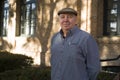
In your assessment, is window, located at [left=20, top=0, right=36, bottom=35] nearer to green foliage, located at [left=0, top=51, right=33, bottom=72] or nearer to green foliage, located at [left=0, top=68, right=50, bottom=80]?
green foliage, located at [left=0, top=51, right=33, bottom=72]

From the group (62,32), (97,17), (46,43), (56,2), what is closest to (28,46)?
(46,43)

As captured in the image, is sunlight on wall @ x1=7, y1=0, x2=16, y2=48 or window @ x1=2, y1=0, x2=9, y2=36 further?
window @ x1=2, y1=0, x2=9, y2=36

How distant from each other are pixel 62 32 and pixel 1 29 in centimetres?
1779

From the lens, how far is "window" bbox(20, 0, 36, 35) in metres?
18.7

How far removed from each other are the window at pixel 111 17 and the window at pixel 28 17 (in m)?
5.41

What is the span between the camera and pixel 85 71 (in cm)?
433

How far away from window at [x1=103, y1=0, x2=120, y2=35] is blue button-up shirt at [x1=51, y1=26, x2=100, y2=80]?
928 centimetres

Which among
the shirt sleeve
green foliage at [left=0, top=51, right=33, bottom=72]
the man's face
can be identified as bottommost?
green foliage at [left=0, top=51, right=33, bottom=72]

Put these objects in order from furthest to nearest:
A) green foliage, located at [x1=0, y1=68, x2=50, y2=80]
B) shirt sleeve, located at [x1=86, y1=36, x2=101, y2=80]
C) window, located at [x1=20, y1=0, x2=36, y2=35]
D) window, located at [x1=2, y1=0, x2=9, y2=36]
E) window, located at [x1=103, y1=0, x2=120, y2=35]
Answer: window, located at [x1=2, y1=0, x2=9, y2=36]
window, located at [x1=20, y1=0, x2=36, y2=35]
window, located at [x1=103, y1=0, x2=120, y2=35]
green foliage, located at [x1=0, y1=68, x2=50, y2=80]
shirt sleeve, located at [x1=86, y1=36, x2=101, y2=80]

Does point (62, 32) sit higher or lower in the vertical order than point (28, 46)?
higher

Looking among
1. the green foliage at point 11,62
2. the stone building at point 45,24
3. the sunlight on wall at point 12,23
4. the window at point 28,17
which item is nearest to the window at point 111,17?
the stone building at point 45,24

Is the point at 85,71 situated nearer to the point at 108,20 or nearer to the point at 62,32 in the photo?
the point at 62,32

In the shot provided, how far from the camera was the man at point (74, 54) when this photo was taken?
4293 millimetres

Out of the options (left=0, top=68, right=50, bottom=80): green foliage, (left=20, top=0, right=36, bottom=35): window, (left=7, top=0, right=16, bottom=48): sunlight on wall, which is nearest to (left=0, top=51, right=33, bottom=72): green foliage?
(left=0, top=68, right=50, bottom=80): green foliage
